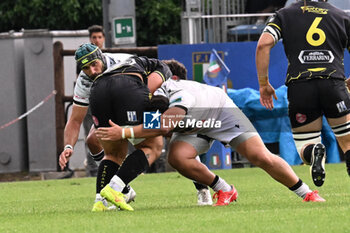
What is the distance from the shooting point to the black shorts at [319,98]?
9.61 meters

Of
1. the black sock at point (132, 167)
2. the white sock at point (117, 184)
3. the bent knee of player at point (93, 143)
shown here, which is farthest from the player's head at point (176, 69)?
the bent knee of player at point (93, 143)

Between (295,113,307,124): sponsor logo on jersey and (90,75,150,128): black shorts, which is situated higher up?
(90,75,150,128): black shorts

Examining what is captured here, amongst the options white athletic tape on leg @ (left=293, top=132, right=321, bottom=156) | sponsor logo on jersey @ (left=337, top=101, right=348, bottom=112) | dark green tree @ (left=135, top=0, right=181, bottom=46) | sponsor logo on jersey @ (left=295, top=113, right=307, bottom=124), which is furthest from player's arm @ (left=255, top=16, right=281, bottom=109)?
dark green tree @ (left=135, top=0, right=181, bottom=46)

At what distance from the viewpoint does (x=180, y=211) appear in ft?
31.2

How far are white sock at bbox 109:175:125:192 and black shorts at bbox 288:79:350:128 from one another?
160cm

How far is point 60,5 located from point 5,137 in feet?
29.8

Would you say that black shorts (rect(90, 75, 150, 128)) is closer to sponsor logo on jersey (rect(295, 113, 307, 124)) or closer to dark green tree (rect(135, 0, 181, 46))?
sponsor logo on jersey (rect(295, 113, 307, 124))

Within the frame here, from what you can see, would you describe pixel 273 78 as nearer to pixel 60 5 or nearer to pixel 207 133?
pixel 207 133

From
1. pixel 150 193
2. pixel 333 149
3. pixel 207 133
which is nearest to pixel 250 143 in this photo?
pixel 207 133

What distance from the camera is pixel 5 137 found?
21.2 m

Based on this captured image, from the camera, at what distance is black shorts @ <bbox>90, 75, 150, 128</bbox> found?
9625 mm

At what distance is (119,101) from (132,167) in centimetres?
57

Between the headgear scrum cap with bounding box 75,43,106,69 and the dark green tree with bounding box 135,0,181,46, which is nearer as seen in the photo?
the headgear scrum cap with bounding box 75,43,106,69

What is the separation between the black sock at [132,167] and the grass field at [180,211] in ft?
0.97
